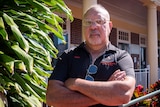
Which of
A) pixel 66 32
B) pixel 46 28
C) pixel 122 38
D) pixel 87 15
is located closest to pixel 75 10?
pixel 66 32

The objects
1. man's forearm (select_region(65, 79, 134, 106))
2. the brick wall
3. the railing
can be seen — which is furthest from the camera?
the brick wall

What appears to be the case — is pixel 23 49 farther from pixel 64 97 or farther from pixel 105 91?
pixel 105 91

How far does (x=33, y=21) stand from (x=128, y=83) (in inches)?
43.7

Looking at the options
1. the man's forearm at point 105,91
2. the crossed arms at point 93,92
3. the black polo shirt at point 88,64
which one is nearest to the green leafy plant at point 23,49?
the black polo shirt at point 88,64

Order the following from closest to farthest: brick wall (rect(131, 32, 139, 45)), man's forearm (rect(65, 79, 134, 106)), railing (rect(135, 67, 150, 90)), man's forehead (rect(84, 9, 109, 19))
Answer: man's forearm (rect(65, 79, 134, 106)), man's forehead (rect(84, 9, 109, 19)), railing (rect(135, 67, 150, 90)), brick wall (rect(131, 32, 139, 45))

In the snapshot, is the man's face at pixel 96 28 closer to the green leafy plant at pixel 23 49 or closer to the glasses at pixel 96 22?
the glasses at pixel 96 22

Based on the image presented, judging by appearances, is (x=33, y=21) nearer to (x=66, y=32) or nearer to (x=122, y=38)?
(x=66, y=32)

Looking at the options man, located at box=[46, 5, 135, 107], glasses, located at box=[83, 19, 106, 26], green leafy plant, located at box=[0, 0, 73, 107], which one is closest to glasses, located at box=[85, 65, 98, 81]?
man, located at box=[46, 5, 135, 107]

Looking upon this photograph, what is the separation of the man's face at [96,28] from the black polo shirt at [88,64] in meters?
0.09

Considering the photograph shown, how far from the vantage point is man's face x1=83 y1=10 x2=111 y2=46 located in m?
2.43

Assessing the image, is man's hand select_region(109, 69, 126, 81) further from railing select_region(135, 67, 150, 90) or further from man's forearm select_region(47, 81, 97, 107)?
railing select_region(135, 67, 150, 90)

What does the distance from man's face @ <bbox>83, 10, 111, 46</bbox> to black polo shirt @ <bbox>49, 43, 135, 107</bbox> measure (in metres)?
0.09

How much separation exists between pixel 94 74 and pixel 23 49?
28.8 inches

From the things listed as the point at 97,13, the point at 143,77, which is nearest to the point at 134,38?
the point at 143,77
